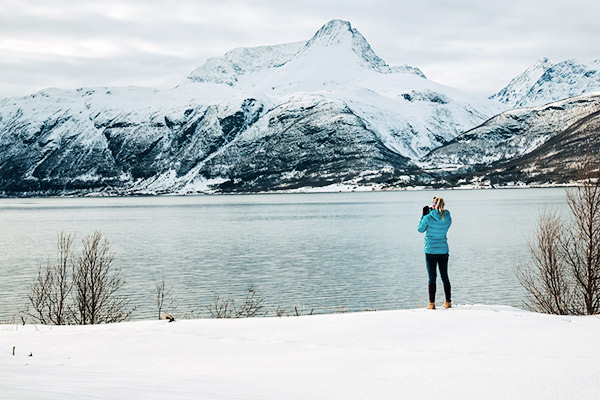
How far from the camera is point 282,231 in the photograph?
9781cm

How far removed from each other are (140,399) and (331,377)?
3.18 meters

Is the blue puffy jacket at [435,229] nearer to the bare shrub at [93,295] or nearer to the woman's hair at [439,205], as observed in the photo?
the woman's hair at [439,205]

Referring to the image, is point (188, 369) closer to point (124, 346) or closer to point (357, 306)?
point (124, 346)

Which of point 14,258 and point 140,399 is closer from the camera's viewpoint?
point 140,399

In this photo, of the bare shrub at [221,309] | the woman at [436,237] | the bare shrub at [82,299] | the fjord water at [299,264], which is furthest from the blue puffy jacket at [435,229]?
the fjord water at [299,264]

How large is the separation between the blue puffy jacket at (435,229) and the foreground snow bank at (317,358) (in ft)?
8.96

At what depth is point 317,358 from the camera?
1068 cm

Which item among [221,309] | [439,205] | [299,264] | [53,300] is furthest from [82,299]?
[299,264]

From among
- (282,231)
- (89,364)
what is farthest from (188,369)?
(282,231)

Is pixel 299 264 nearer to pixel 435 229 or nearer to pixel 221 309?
pixel 221 309

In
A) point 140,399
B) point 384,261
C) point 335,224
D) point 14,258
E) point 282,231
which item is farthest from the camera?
point 335,224

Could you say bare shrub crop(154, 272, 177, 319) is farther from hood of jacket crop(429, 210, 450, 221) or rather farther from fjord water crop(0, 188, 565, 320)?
hood of jacket crop(429, 210, 450, 221)

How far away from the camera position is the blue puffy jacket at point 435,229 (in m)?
16.5

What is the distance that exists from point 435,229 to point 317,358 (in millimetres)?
7322
